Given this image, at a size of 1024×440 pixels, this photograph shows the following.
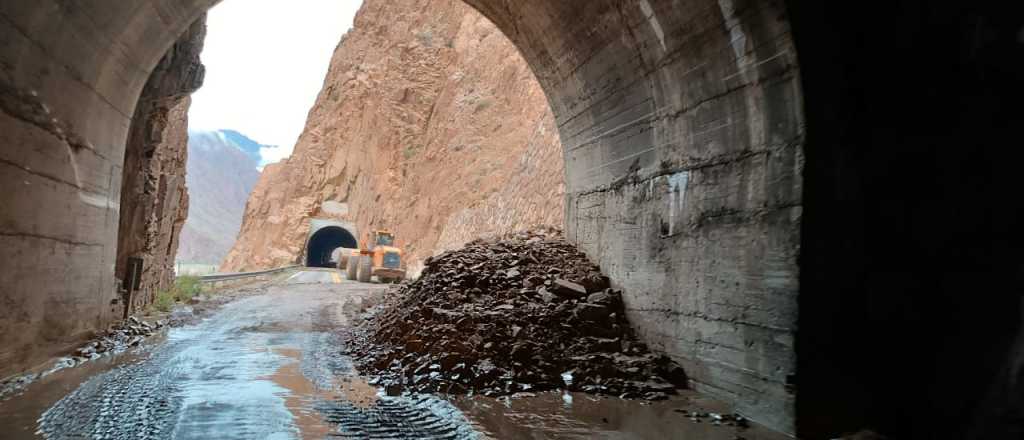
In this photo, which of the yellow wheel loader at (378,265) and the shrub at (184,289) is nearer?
the shrub at (184,289)

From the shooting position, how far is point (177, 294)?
35.9 ft

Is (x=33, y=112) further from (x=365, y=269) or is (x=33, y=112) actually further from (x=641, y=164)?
(x=365, y=269)

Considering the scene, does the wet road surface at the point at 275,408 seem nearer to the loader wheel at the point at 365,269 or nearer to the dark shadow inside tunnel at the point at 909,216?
the dark shadow inside tunnel at the point at 909,216

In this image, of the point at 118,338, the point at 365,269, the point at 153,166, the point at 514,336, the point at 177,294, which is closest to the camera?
the point at 514,336

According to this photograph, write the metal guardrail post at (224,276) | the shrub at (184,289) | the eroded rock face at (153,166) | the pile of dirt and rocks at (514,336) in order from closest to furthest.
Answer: the pile of dirt and rocks at (514,336) → the eroded rock face at (153,166) → the shrub at (184,289) → the metal guardrail post at (224,276)

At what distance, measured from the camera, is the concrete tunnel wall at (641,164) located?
4.36m

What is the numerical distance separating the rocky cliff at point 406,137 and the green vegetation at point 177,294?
1369 centimetres

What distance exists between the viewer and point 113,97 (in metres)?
6.07

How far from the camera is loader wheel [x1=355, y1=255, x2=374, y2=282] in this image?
21.0 m

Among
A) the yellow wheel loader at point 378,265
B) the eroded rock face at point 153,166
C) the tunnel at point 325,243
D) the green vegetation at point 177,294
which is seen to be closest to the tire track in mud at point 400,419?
the eroded rock face at point 153,166

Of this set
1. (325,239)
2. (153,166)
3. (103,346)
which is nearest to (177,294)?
(153,166)

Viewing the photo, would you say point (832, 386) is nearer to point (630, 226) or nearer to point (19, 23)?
point (630, 226)

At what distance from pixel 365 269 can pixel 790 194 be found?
61.1ft

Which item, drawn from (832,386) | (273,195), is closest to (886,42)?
(832,386)
